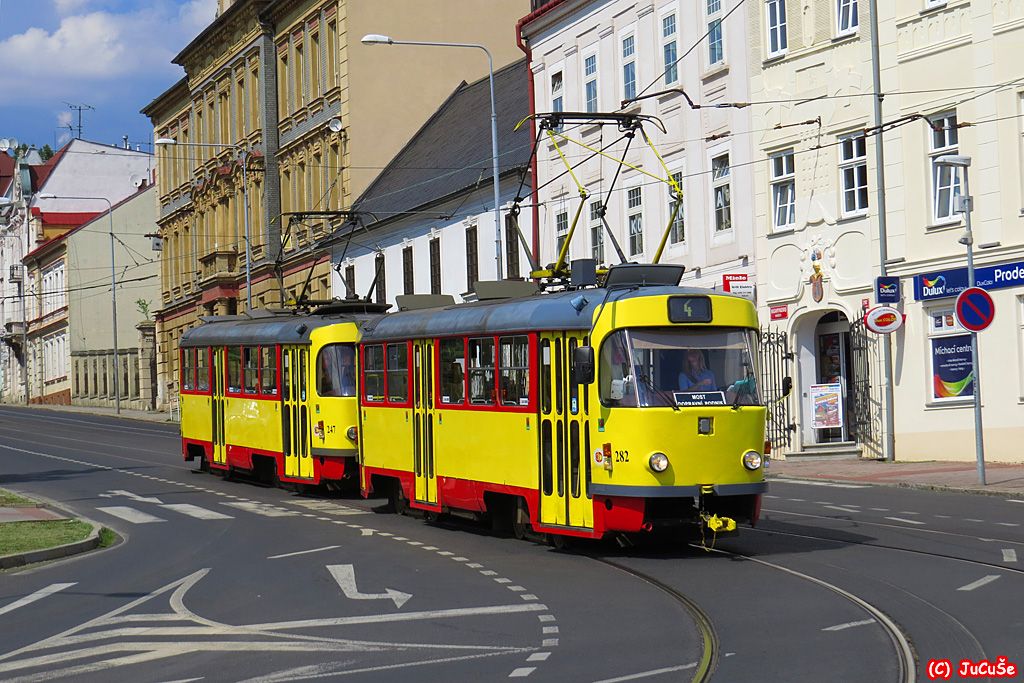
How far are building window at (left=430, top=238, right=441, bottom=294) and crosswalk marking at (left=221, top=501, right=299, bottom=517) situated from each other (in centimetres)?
2789

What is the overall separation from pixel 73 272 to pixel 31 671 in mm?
92517

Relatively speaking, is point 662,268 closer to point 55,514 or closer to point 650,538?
point 650,538

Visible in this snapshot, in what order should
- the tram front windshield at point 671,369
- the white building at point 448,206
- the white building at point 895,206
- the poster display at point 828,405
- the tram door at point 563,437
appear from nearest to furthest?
the tram front windshield at point 671,369 < the tram door at point 563,437 < the white building at point 895,206 < the poster display at point 828,405 < the white building at point 448,206

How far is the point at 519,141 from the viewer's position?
4903 centimetres

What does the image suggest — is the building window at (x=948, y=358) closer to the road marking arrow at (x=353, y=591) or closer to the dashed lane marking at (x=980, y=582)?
the dashed lane marking at (x=980, y=582)

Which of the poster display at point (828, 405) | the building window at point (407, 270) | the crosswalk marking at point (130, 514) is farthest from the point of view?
the building window at point (407, 270)

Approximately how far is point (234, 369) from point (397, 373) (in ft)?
31.2

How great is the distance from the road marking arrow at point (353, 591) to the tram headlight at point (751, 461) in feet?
13.2

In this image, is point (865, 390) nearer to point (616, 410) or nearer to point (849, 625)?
point (616, 410)

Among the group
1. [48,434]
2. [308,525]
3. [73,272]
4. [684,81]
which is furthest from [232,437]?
[73,272]

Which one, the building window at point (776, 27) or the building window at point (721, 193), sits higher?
the building window at point (776, 27)

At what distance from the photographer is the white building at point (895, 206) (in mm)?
28516

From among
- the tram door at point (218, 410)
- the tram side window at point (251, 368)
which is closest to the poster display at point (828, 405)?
the tram side window at point (251, 368)

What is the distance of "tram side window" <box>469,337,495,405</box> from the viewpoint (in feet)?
62.0
